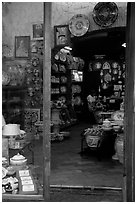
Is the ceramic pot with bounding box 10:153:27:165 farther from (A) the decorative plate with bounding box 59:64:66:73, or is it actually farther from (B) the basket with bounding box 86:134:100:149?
(A) the decorative plate with bounding box 59:64:66:73

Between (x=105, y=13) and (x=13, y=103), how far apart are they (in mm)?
3092

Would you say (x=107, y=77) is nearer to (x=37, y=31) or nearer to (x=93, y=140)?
(x=37, y=31)

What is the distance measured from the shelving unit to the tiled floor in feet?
2.92

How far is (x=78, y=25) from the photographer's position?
6691mm

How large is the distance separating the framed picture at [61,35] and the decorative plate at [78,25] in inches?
5.1

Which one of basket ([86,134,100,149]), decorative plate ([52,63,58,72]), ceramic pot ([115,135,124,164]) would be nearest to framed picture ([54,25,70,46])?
basket ([86,134,100,149])

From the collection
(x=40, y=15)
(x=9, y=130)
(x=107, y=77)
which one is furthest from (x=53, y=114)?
(x=9, y=130)

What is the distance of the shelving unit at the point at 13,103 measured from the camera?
7531 millimetres

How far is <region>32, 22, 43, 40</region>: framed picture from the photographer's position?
6.83 meters

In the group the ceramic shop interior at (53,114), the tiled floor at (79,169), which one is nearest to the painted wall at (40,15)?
the ceramic shop interior at (53,114)

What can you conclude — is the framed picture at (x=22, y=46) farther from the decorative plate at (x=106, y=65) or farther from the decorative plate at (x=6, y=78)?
the decorative plate at (x=106, y=65)

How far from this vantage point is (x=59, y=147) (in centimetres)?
741

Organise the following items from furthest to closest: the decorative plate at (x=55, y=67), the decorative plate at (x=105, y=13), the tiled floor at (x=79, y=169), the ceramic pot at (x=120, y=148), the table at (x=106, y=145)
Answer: the decorative plate at (x=55, y=67) → the decorative plate at (x=105, y=13) → the table at (x=106, y=145) → the ceramic pot at (x=120, y=148) → the tiled floor at (x=79, y=169)

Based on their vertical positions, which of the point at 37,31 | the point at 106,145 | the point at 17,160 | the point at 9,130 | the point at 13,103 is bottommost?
the point at 106,145
